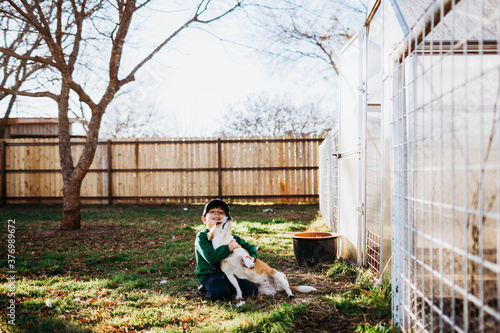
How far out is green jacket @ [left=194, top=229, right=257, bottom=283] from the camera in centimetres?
346

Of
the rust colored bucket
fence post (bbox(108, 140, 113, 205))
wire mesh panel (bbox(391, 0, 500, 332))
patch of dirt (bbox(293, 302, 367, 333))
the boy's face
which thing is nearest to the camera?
wire mesh panel (bbox(391, 0, 500, 332))

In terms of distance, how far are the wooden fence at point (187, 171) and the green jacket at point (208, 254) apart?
8.30 metres

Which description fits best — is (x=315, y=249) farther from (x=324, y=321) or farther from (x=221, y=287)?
(x=324, y=321)

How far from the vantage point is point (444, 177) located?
2002mm

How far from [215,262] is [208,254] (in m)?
0.10

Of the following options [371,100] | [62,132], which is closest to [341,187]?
[371,100]

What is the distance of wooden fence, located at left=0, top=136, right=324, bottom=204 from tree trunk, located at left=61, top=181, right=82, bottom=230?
4.99 m

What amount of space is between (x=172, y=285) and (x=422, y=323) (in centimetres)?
273

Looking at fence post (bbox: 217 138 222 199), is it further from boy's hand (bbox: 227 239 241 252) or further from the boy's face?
boy's hand (bbox: 227 239 241 252)

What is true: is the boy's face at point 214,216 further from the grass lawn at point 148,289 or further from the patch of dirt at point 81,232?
the patch of dirt at point 81,232

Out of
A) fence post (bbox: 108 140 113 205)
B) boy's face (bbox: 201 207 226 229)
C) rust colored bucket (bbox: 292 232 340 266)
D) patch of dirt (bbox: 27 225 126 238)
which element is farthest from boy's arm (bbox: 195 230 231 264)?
fence post (bbox: 108 140 113 205)

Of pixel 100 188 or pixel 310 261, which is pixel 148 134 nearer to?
pixel 100 188

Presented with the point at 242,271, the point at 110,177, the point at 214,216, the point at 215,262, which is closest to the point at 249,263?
the point at 242,271

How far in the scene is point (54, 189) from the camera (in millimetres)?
12438
